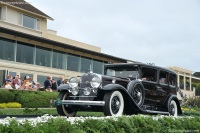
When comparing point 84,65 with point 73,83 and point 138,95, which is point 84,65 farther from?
point 73,83

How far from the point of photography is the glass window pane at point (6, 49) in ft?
81.8

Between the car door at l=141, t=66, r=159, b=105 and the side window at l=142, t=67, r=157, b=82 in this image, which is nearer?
the car door at l=141, t=66, r=159, b=105

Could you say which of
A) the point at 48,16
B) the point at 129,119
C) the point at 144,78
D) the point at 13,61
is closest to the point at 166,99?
the point at 144,78

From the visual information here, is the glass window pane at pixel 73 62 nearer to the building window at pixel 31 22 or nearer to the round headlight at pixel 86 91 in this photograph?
the building window at pixel 31 22

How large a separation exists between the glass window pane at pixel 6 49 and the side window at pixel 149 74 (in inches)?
638

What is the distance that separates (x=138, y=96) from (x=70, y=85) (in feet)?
7.19

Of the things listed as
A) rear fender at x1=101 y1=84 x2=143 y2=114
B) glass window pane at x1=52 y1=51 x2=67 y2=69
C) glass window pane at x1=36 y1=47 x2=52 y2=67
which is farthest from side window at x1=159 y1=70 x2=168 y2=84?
glass window pane at x1=52 y1=51 x2=67 y2=69

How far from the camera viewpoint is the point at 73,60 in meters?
32.1

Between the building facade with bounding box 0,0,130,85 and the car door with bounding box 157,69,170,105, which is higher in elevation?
the building facade with bounding box 0,0,130,85

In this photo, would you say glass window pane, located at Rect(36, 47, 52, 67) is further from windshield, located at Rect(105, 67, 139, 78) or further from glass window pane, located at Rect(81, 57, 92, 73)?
windshield, located at Rect(105, 67, 139, 78)

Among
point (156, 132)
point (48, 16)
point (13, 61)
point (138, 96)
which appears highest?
point (48, 16)

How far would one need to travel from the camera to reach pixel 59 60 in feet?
100

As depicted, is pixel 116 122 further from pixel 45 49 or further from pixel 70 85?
pixel 45 49

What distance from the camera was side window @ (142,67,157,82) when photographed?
11270mm
